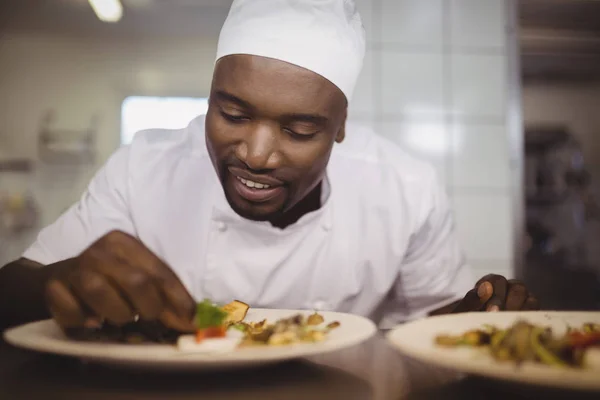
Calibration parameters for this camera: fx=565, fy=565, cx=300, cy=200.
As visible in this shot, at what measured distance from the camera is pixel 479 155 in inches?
70.1

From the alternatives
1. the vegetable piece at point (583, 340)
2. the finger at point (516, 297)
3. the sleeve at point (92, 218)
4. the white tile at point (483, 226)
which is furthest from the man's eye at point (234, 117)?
the white tile at point (483, 226)

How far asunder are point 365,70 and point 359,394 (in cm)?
131

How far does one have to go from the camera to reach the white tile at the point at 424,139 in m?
1.74

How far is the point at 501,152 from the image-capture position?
1802 mm

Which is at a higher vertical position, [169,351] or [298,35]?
[298,35]

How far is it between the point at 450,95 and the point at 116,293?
1.38 m

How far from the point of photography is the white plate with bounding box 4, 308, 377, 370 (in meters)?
0.51

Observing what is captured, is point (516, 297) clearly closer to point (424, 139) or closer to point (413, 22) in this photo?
point (424, 139)

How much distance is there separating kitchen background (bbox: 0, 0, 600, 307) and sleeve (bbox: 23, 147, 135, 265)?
1.9 inches

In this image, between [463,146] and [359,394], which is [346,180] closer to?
[463,146]

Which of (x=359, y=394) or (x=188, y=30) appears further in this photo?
(x=188, y=30)

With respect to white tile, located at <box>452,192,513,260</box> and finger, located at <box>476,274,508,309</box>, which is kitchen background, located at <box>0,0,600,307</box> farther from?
finger, located at <box>476,274,508,309</box>

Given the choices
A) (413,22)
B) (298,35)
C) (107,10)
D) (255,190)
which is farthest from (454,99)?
(107,10)

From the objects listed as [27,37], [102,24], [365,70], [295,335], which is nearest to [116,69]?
[102,24]
